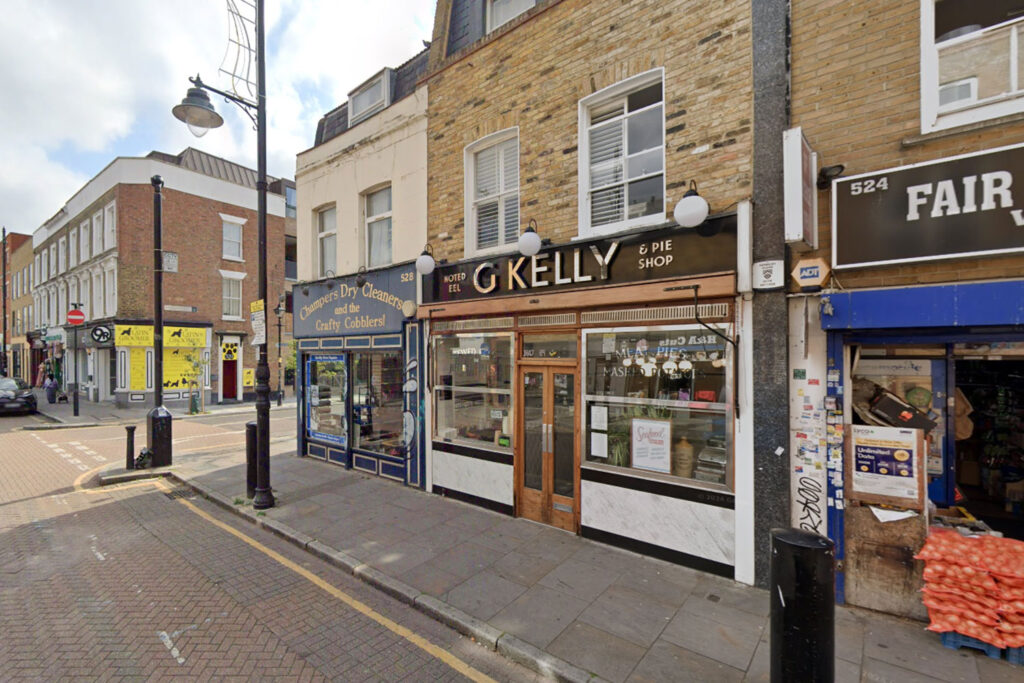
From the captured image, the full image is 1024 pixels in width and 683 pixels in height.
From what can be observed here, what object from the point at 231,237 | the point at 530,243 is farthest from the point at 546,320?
the point at 231,237

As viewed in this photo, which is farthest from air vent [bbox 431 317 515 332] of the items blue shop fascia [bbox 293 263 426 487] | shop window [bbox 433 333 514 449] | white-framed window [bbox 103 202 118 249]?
white-framed window [bbox 103 202 118 249]

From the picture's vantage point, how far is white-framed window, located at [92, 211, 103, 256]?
74.5 ft

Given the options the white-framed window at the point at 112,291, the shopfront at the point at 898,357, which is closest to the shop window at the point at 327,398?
the shopfront at the point at 898,357

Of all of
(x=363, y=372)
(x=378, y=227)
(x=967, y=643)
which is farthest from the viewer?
(x=363, y=372)

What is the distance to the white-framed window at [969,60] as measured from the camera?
12.7 feet

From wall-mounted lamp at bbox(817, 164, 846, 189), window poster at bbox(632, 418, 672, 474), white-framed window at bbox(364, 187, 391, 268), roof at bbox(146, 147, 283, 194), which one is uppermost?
roof at bbox(146, 147, 283, 194)

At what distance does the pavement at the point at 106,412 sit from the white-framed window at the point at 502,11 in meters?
16.8

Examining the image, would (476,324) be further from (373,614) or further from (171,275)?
(171,275)

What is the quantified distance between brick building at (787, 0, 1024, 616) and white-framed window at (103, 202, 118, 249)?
27.6 metres

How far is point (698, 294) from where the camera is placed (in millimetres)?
4816

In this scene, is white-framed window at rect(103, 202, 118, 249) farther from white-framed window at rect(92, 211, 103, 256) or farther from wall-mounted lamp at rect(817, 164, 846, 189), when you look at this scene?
wall-mounted lamp at rect(817, 164, 846, 189)

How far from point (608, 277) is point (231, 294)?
24.8 meters

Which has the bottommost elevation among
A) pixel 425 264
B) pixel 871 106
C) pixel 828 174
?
pixel 425 264

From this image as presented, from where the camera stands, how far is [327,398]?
396 inches
